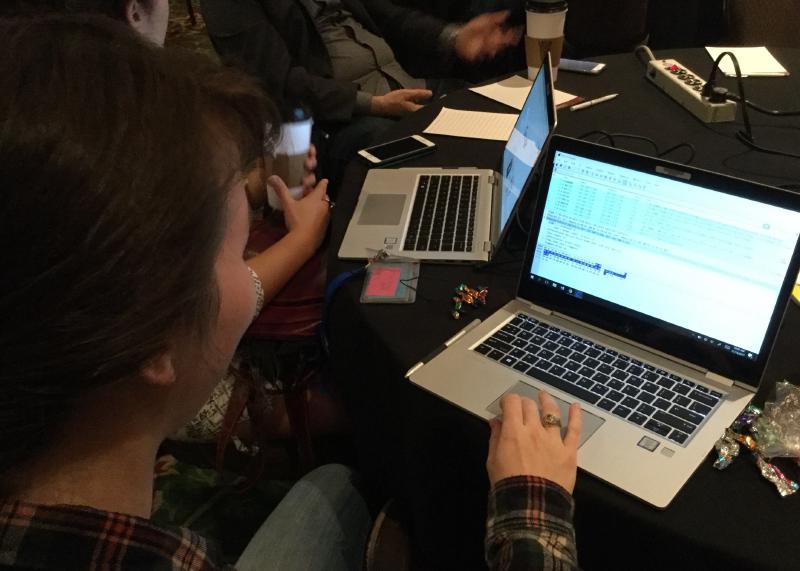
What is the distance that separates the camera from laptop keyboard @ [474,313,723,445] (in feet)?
2.67

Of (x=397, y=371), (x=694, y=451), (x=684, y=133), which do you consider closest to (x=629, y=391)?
(x=694, y=451)

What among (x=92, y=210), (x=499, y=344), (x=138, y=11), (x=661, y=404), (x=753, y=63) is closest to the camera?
(x=92, y=210)

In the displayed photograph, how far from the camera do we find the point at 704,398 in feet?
2.73

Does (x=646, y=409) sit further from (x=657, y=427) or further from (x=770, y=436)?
(x=770, y=436)

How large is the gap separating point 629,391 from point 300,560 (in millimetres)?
510

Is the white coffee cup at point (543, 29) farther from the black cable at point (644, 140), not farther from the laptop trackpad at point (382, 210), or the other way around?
the laptop trackpad at point (382, 210)

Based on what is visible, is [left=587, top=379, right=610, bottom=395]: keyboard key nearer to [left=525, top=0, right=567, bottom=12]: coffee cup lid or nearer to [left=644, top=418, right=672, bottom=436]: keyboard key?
[left=644, top=418, right=672, bottom=436]: keyboard key

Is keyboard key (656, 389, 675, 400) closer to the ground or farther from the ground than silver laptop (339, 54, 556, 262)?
closer to the ground

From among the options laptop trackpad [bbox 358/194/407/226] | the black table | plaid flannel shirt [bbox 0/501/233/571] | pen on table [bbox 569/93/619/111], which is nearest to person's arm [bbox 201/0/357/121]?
the black table

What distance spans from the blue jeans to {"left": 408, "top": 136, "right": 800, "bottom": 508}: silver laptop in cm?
29

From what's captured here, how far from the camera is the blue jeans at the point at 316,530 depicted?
3.15ft

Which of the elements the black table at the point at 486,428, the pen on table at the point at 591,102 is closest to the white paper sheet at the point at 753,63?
the black table at the point at 486,428

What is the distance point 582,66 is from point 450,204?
857 mm

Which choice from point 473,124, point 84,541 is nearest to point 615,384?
point 84,541
